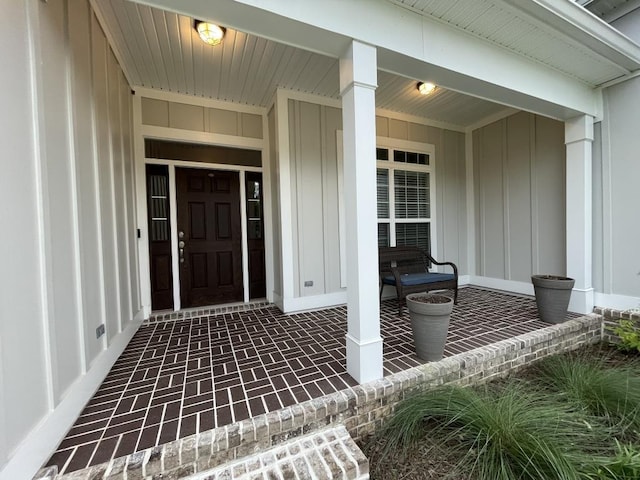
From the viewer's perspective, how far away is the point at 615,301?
294 cm

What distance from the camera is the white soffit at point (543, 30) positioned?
1893mm

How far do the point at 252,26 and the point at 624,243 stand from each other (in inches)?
167

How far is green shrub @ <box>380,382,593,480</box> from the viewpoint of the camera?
1.27m

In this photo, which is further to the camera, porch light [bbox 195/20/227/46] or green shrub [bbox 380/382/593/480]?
porch light [bbox 195/20/227/46]

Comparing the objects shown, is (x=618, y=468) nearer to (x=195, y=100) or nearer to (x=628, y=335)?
(x=628, y=335)

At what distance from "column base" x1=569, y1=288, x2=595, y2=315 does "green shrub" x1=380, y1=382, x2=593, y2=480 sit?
1.98m

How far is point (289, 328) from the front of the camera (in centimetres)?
281

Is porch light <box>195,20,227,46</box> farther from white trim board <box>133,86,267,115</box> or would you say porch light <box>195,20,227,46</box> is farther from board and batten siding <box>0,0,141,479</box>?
white trim board <box>133,86,267,115</box>

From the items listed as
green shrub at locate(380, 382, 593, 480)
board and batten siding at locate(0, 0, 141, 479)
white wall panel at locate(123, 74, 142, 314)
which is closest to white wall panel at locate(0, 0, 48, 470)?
board and batten siding at locate(0, 0, 141, 479)

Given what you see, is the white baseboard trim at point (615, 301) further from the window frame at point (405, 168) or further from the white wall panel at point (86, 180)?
the white wall panel at point (86, 180)

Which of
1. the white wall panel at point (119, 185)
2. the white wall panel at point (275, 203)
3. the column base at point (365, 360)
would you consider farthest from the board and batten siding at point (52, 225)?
the white wall panel at point (275, 203)

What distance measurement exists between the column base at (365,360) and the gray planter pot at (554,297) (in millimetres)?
2226

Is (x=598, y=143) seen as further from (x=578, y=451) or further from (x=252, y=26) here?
(x=252, y=26)

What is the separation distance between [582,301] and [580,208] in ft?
3.53
